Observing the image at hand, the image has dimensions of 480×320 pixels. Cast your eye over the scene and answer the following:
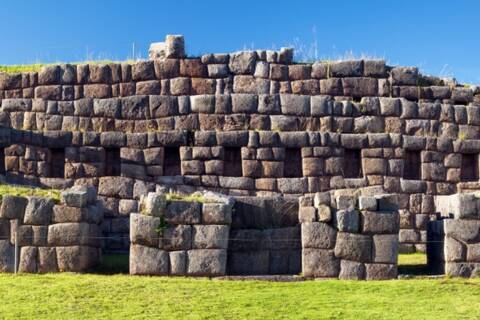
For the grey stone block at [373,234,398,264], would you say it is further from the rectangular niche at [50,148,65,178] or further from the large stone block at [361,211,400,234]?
the rectangular niche at [50,148,65,178]

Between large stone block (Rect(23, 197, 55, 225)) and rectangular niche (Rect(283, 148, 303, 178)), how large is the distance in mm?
8807

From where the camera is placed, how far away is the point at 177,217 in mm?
13352

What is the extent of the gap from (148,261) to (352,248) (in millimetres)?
3730

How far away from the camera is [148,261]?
13242 mm

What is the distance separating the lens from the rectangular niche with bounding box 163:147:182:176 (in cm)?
2116

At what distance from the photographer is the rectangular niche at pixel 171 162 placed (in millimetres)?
21156

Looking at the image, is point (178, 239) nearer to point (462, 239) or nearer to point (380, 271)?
point (380, 271)

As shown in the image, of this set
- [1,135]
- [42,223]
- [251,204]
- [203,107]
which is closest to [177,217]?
[251,204]

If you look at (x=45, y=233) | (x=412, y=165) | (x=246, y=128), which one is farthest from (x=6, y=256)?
(x=412, y=165)

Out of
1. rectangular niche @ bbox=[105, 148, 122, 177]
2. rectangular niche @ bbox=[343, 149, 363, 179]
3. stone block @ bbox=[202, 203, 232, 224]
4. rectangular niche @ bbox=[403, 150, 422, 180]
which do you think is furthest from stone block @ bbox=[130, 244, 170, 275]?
rectangular niche @ bbox=[403, 150, 422, 180]

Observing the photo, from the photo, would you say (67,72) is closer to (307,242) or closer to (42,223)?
(42,223)

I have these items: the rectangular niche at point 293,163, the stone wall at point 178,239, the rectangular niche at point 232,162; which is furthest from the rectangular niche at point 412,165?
the stone wall at point 178,239

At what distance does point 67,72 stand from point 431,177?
1162cm

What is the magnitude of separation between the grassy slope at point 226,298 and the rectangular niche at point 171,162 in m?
8.16
